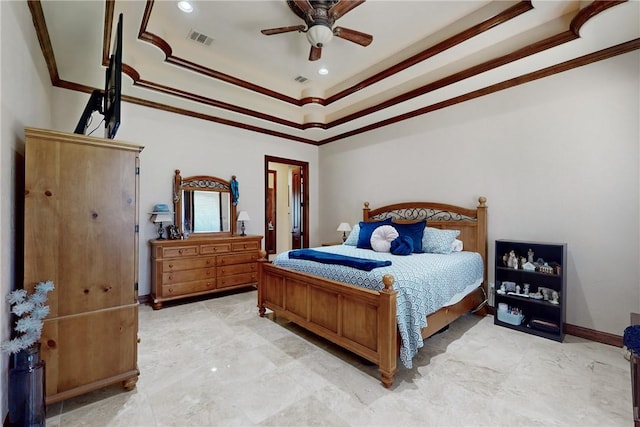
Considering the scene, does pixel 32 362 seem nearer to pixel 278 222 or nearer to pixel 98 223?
pixel 98 223

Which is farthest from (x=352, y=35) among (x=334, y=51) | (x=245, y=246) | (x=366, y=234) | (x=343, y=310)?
(x=245, y=246)

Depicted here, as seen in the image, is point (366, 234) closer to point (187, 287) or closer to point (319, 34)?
point (319, 34)

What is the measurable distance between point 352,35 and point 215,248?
334 cm

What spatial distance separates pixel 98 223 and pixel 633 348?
10.2ft

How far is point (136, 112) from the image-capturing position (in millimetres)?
4000

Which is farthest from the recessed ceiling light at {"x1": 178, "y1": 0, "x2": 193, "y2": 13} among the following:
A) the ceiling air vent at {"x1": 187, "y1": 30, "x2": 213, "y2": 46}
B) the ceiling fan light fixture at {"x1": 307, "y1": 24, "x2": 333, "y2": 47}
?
the ceiling fan light fixture at {"x1": 307, "y1": 24, "x2": 333, "y2": 47}

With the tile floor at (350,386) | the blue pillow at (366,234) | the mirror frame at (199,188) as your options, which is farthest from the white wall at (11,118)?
the blue pillow at (366,234)

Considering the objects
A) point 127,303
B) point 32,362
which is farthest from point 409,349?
point 32,362

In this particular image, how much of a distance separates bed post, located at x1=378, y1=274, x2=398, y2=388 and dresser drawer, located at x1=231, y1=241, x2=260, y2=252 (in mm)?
2963

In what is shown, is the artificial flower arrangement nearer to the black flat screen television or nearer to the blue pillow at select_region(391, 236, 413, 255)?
the black flat screen television

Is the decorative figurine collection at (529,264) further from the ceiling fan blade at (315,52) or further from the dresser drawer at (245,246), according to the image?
the dresser drawer at (245,246)

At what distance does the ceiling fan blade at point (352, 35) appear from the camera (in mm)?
2725

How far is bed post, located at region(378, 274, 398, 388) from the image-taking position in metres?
2.07

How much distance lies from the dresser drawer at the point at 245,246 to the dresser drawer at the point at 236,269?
247mm
